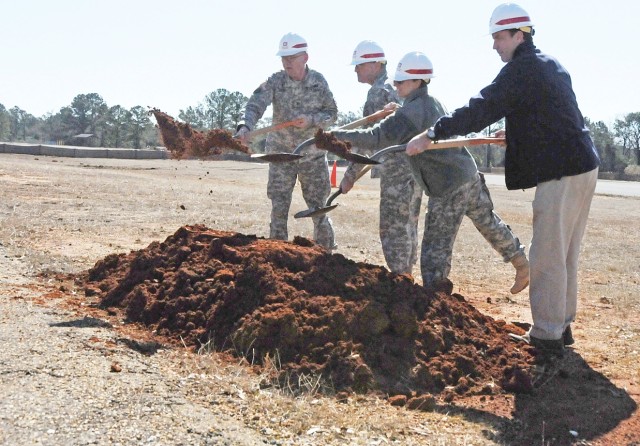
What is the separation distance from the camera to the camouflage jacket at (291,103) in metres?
8.38

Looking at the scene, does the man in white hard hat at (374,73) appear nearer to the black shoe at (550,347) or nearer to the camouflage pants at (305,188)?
the camouflage pants at (305,188)

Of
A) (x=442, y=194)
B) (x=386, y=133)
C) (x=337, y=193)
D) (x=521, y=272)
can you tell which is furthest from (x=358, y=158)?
(x=521, y=272)

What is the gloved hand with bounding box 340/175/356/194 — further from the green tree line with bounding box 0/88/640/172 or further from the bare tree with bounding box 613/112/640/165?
the bare tree with bounding box 613/112/640/165

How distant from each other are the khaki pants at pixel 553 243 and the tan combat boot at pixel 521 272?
133 cm

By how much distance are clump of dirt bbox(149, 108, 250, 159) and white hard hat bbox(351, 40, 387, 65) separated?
1363 millimetres

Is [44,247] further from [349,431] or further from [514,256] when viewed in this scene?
[349,431]

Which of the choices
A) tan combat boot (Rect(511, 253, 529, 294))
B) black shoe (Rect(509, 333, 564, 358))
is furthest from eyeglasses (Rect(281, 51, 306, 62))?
black shoe (Rect(509, 333, 564, 358))

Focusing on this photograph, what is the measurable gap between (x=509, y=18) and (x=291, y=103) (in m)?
3.25

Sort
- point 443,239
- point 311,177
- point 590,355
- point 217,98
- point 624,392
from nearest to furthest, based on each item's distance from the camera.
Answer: point 624,392 < point 590,355 < point 443,239 < point 311,177 < point 217,98

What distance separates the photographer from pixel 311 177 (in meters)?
8.33

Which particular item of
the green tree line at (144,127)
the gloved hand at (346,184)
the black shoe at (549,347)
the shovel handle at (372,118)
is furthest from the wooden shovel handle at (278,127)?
the green tree line at (144,127)

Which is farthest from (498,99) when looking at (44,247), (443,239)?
(44,247)

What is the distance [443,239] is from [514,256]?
2.45 feet

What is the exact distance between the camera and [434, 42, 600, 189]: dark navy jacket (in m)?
5.43
